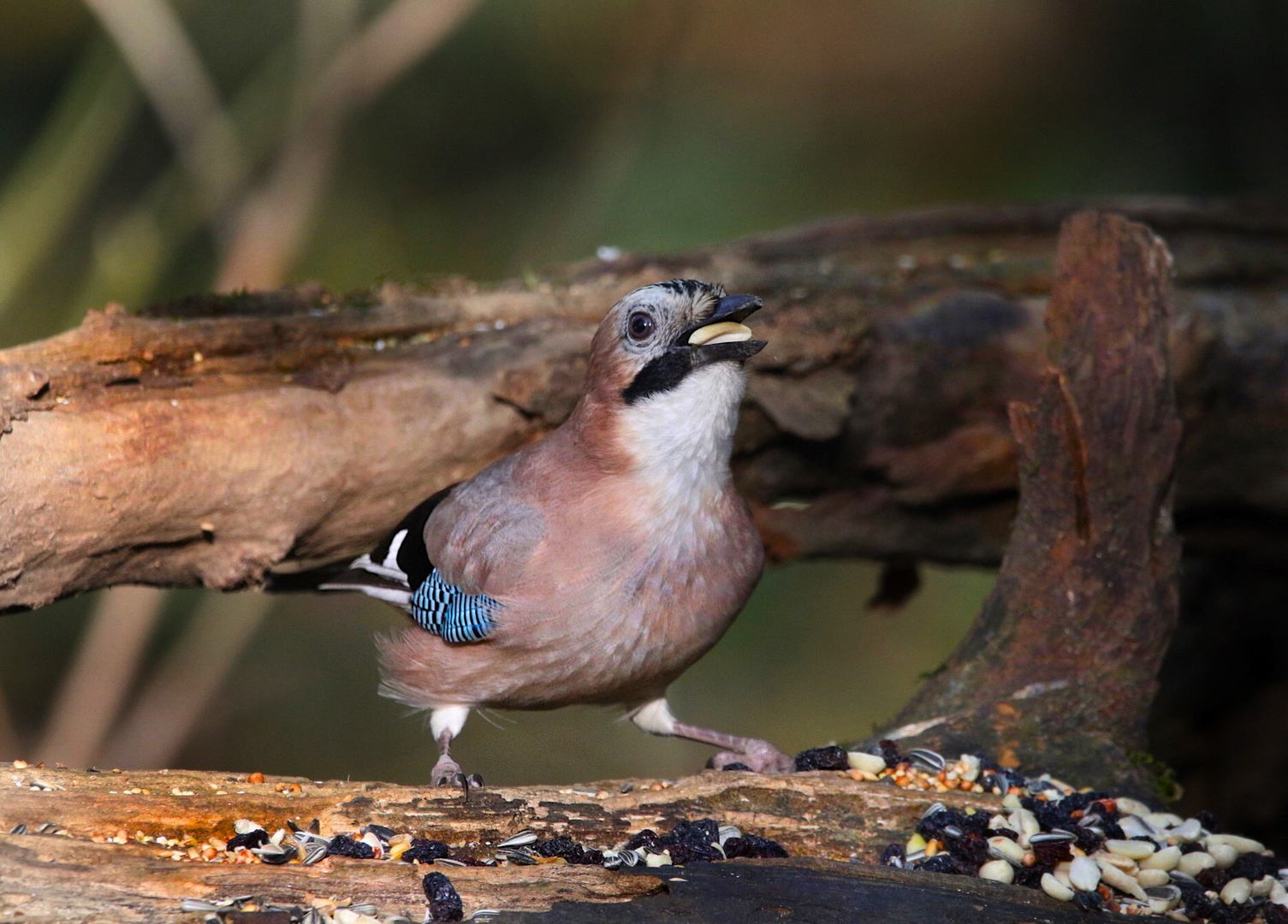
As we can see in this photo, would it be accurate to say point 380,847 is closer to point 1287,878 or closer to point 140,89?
point 1287,878

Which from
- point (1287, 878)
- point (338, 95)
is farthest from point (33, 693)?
point (1287, 878)

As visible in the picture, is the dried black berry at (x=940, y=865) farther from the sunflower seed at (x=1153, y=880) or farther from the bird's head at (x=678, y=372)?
the bird's head at (x=678, y=372)

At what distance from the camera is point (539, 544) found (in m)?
3.71

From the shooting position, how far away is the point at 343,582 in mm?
4344

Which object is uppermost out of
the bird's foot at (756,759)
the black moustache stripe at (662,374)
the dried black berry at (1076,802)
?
the black moustache stripe at (662,374)

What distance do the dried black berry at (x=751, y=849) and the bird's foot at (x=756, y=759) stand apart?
83cm

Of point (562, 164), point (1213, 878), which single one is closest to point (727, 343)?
point (1213, 878)

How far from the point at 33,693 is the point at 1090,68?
873 centimetres

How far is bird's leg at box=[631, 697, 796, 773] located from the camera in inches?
157

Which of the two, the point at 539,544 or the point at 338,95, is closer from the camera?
the point at 539,544

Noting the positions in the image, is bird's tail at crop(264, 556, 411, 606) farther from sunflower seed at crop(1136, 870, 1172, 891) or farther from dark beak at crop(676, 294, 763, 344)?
sunflower seed at crop(1136, 870, 1172, 891)

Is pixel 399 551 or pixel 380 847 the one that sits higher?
pixel 399 551

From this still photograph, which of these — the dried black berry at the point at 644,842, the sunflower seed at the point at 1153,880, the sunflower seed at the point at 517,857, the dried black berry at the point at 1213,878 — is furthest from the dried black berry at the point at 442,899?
the dried black berry at the point at 1213,878

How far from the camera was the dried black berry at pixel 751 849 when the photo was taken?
3.04 meters
